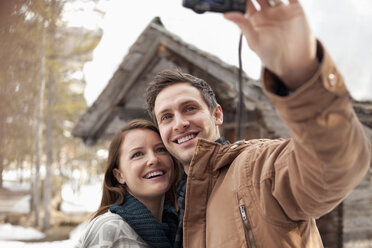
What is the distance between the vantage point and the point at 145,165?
226cm

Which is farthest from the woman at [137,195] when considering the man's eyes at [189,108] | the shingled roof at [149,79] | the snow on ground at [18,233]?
the snow on ground at [18,233]

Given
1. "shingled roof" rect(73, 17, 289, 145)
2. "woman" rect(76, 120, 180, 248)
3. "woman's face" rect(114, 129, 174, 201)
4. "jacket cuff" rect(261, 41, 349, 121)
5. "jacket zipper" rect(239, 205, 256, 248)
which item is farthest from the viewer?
"shingled roof" rect(73, 17, 289, 145)

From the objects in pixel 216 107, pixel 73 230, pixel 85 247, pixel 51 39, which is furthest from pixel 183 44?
pixel 73 230

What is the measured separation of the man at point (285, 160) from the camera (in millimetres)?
946

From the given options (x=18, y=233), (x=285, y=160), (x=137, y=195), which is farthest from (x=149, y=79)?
Result: (x=18, y=233)

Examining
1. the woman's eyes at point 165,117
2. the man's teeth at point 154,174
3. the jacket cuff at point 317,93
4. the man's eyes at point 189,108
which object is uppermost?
the jacket cuff at point 317,93

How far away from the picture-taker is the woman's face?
2.24 m

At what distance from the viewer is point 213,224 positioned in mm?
1562

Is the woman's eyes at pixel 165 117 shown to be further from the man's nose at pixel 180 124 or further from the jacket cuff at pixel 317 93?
the jacket cuff at pixel 317 93

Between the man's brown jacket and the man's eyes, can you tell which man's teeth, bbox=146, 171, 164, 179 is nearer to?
the man's eyes

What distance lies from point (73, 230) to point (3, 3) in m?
17.4

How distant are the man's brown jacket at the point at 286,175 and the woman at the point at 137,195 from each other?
1.59 feet

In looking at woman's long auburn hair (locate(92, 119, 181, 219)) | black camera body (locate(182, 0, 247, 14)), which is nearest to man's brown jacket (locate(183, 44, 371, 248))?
black camera body (locate(182, 0, 247, 14))

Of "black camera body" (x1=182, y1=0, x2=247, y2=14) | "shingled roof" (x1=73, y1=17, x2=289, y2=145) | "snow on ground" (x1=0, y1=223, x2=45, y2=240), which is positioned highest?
"black camera body" (x1=182, y1=0, x2=247, y2=14)
